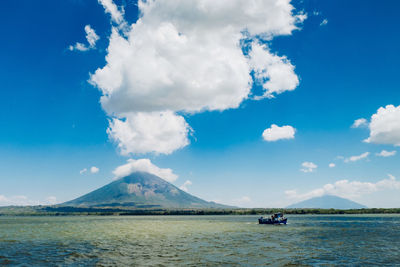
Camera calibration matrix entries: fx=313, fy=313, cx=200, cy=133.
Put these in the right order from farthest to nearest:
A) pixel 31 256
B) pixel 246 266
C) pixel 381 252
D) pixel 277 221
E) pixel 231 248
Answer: pixel 277 221 → pixel 231 248 → pixel 381 252 → pixel 31 256 → pixel 246 266

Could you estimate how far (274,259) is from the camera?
4341 cm

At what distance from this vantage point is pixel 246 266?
38.4 m

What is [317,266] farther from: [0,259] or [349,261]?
[0,259]

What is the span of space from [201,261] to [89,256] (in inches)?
700

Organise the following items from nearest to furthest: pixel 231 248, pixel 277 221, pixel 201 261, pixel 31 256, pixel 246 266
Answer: pixel 246 266 < pixel 201 261 < pixel 31 256 < pixel 231 248 < pixel 277 221

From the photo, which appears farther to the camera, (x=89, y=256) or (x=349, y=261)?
(x=89, y=256)

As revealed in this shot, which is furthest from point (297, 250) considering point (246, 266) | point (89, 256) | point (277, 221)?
point (277, 221)

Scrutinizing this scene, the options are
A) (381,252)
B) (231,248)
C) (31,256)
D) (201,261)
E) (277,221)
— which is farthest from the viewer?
(277,221)

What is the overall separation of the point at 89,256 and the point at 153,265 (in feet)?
43.5

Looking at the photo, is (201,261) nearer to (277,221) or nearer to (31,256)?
(31,256)

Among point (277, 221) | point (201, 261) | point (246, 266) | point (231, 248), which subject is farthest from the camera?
point (277, 221)

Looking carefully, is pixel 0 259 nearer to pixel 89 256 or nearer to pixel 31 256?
pixel 31 256

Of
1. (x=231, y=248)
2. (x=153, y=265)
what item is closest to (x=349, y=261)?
→ (x=231, y=248)

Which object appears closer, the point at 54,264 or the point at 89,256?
the point at 54,264
